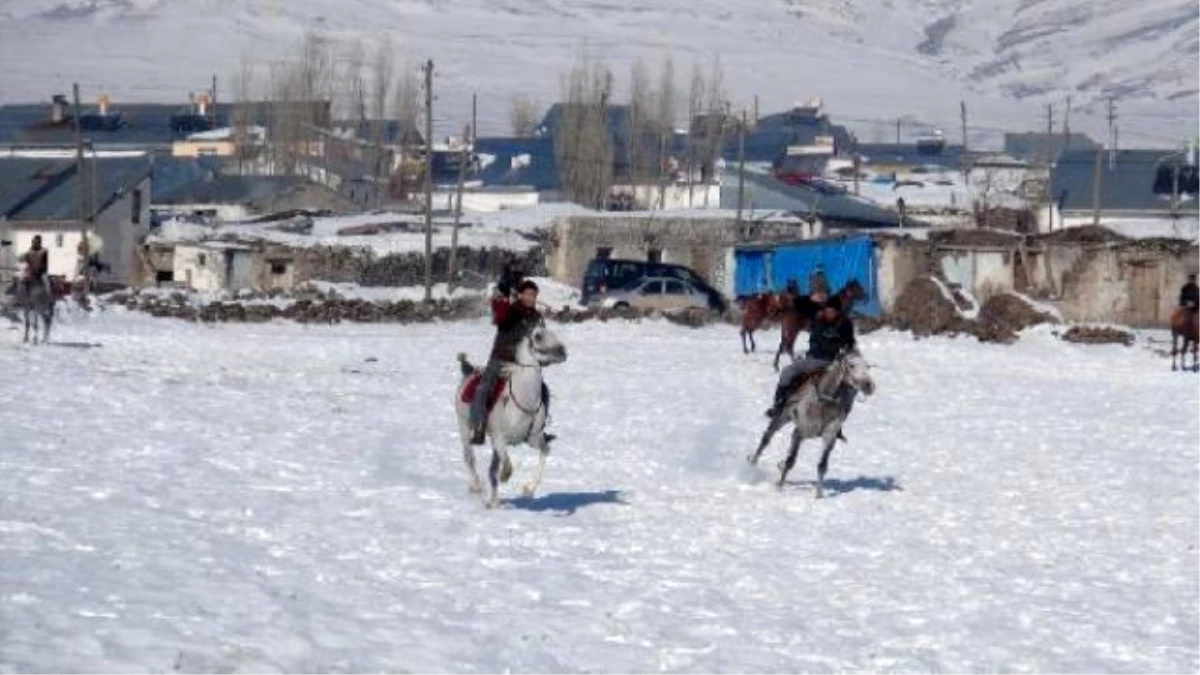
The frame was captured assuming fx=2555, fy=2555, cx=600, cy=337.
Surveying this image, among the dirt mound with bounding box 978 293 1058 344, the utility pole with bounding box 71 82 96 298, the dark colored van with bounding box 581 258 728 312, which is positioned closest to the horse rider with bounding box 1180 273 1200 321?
the dirt mound with bounding box 978 293 1058 344

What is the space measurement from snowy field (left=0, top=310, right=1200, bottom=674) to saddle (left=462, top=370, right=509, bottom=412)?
0.75m

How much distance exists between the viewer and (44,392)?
84.1ft

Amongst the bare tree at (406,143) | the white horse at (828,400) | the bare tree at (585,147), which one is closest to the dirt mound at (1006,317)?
the white horse at (828,400)

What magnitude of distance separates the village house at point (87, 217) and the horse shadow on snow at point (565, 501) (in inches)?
2168

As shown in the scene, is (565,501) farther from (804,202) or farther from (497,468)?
(804,202)

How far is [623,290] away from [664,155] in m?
61.3

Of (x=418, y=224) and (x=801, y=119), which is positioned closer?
(x=418, y=224)

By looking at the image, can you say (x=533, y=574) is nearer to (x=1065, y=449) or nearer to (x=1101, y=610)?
(x=1101, y=610)

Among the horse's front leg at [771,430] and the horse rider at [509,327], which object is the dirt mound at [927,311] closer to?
the horse's front leg at [771,430]

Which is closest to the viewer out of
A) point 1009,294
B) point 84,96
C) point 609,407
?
point 609,407

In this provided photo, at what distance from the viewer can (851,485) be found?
20641 mm

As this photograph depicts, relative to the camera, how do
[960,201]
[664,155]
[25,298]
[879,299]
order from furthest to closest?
[664,155] < [960,201] < [879,299] < [25,298]

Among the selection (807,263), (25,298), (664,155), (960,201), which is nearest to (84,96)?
(664,155)

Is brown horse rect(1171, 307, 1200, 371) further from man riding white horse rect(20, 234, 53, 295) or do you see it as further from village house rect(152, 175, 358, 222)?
village house rect(152, 175, 358, 222)
